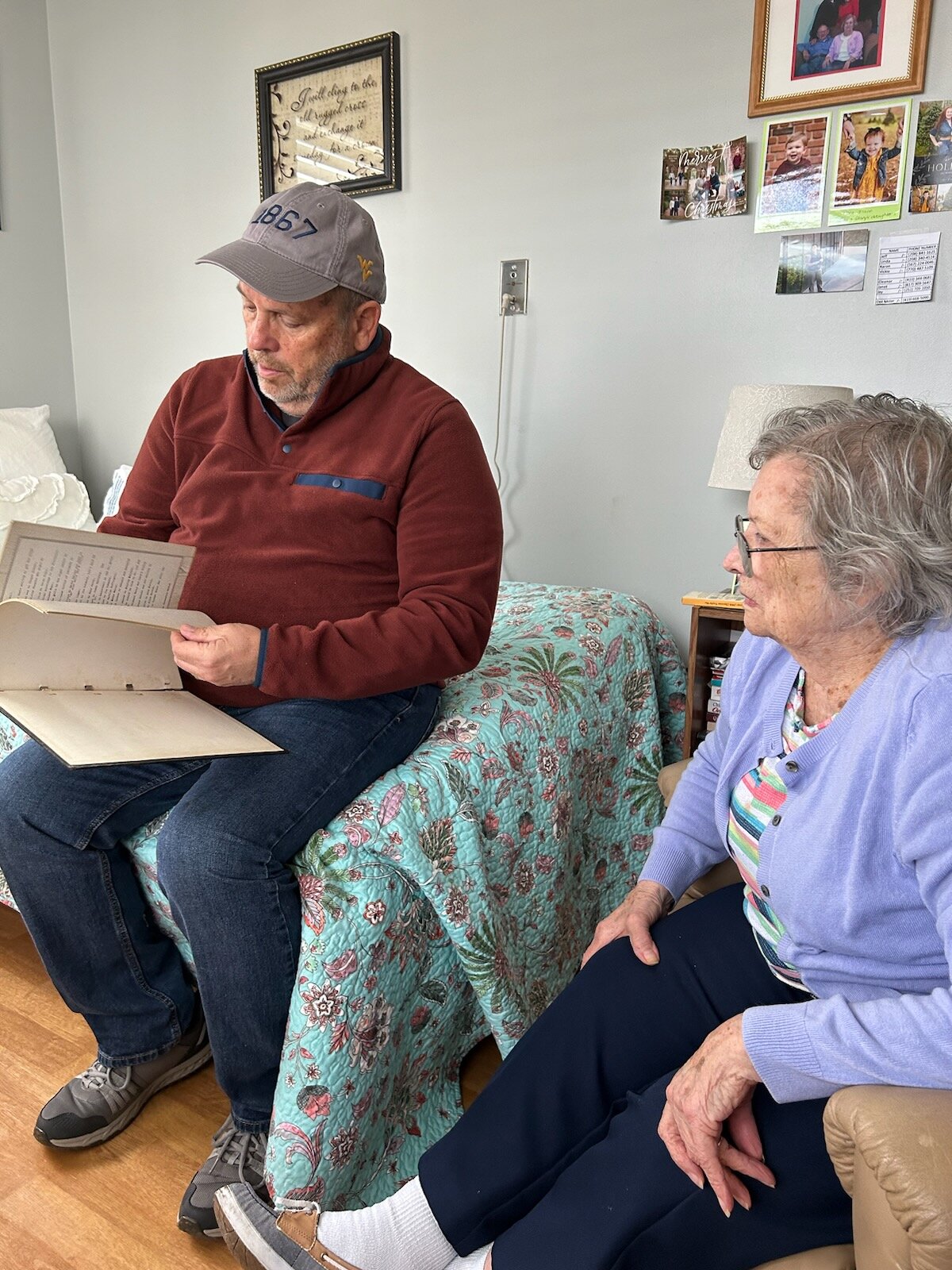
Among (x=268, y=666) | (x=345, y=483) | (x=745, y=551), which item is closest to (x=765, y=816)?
(x=745, y=551)

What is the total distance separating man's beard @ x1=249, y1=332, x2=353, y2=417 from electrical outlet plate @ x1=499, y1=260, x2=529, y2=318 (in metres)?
1.05

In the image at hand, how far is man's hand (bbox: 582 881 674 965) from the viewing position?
102 cm

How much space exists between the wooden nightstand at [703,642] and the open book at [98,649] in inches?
38.5

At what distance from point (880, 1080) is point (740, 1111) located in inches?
5.0

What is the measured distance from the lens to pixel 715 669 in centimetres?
196

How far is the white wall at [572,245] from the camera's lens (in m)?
1.99

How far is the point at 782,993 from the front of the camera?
0.96 metres

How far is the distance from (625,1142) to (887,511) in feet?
1.96

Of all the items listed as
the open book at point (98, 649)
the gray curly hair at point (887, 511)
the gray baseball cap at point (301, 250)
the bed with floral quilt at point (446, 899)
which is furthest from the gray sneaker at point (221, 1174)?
the gray baseball cap at point (301, 250)

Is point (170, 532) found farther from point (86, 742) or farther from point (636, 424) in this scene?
point (636, 424)

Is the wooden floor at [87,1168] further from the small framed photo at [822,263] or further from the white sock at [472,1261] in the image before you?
the small framed photo at [822,263]

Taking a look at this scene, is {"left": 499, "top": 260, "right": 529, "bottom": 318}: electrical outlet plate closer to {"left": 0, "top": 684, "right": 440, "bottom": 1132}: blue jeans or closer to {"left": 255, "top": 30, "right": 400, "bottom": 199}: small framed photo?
{"left": 255, "top": 30, "right": 400, "bottom": 199}: small framed photo

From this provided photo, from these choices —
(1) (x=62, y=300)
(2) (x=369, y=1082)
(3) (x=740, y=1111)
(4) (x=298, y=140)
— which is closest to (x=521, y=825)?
(2) (x=369, y=1082)

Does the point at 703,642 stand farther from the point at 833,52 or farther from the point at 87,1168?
the point at 87,1168
